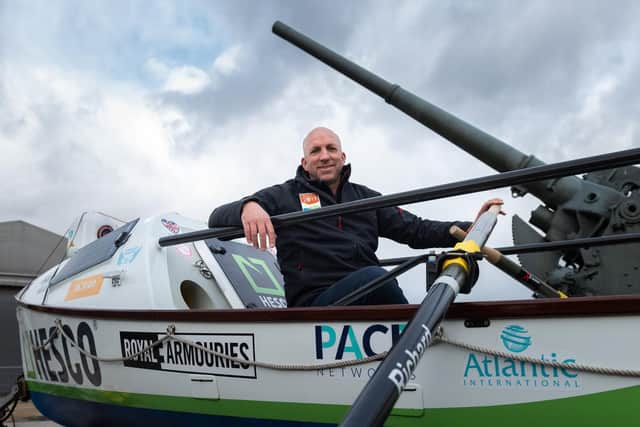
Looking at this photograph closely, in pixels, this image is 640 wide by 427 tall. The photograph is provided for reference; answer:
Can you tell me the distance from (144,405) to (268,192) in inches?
37.8

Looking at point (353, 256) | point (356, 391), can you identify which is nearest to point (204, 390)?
point (356, 391)

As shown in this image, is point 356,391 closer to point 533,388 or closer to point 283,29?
point 533,388

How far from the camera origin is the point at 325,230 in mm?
2016

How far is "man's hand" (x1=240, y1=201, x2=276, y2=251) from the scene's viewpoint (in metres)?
1.69

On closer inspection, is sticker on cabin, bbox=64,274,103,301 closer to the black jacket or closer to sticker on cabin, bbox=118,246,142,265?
sticker on cabin, bbox=118,246,142,265

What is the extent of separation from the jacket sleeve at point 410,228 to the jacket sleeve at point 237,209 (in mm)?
532

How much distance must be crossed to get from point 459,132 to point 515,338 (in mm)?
7012

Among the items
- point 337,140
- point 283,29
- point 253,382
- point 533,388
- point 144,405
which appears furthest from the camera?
point 283,29

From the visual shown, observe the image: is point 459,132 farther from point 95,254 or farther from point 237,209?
point 237,209

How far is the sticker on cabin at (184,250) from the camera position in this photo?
282cm

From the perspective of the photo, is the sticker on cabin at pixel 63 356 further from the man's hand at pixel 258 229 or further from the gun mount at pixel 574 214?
the gun mount at pixel 574 214

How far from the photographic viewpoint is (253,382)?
163cm

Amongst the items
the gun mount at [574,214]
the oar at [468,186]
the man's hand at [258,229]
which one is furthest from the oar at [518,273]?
the gun mount at [574,214]

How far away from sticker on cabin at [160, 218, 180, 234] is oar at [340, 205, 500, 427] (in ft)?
6.11
